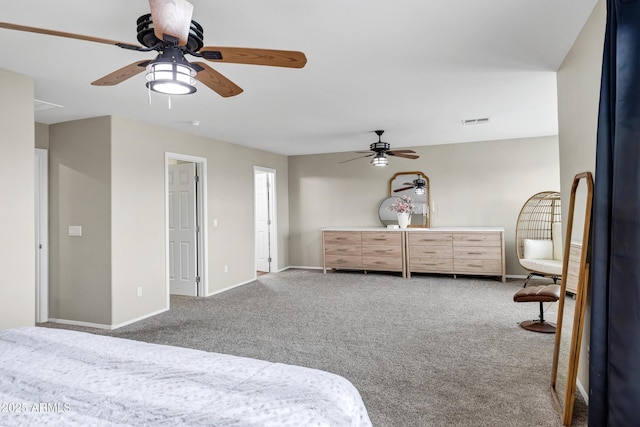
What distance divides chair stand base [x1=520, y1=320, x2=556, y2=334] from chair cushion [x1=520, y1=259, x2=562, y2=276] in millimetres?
1487

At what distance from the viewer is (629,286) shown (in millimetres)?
1542

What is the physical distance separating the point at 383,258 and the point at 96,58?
17.5 ft

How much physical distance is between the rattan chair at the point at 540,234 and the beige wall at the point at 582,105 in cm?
294

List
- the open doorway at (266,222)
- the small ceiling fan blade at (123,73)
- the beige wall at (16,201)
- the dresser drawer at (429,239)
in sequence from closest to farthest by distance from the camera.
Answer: the small ceiling fan blade at (123,73) < the beige wall at (16,201) < the dresser drawer at (429,239) < the open doorway at (266,222)

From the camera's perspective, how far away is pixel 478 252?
20.3ft

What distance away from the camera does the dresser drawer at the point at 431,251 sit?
639 centimetres

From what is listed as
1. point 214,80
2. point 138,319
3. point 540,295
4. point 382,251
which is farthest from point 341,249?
point 214,80

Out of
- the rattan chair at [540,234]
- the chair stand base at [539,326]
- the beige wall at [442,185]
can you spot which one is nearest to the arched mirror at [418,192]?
the beige wall at [442,185]

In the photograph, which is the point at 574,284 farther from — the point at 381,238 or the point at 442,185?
the point at 442,185

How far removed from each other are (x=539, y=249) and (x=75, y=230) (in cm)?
640

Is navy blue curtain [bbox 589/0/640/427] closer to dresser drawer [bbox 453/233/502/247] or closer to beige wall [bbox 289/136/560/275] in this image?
dresser drawer [bbox 453/233/502/247]

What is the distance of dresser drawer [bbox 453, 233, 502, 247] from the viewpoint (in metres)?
6.08

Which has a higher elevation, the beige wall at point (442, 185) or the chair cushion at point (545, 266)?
the beige wall at point (442, 185)

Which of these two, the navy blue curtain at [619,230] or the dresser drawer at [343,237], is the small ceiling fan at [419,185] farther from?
the navy blue curtain at [619,230]
